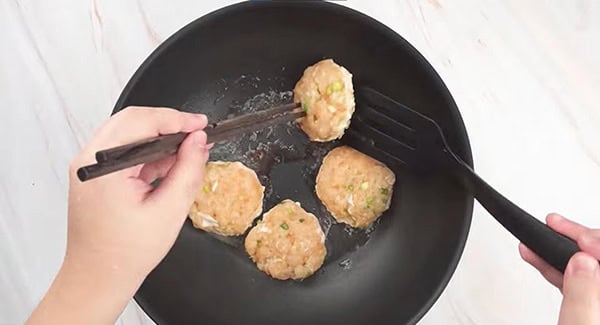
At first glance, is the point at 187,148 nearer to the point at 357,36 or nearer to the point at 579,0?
the point at 357,36

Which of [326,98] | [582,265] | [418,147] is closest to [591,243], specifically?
[582,265]

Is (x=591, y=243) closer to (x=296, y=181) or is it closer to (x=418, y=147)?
(x=418, y=147)

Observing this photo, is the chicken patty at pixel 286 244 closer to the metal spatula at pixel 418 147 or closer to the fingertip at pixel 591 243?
the metal spatula at pixel 418 147

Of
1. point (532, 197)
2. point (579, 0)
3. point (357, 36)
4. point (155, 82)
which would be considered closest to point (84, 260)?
point (155, 82)

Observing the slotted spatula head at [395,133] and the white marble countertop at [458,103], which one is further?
the white marble countertop at [458,103]

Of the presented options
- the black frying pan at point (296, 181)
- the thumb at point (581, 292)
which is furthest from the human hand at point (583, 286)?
the black frying pan at point (296, 181)

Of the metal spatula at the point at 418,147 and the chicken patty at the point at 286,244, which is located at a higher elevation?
the metal spatula at the point at 418,147

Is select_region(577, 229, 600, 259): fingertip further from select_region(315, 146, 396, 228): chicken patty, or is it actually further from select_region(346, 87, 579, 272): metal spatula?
select_region(315, 146, 396, 228): chicken patty
